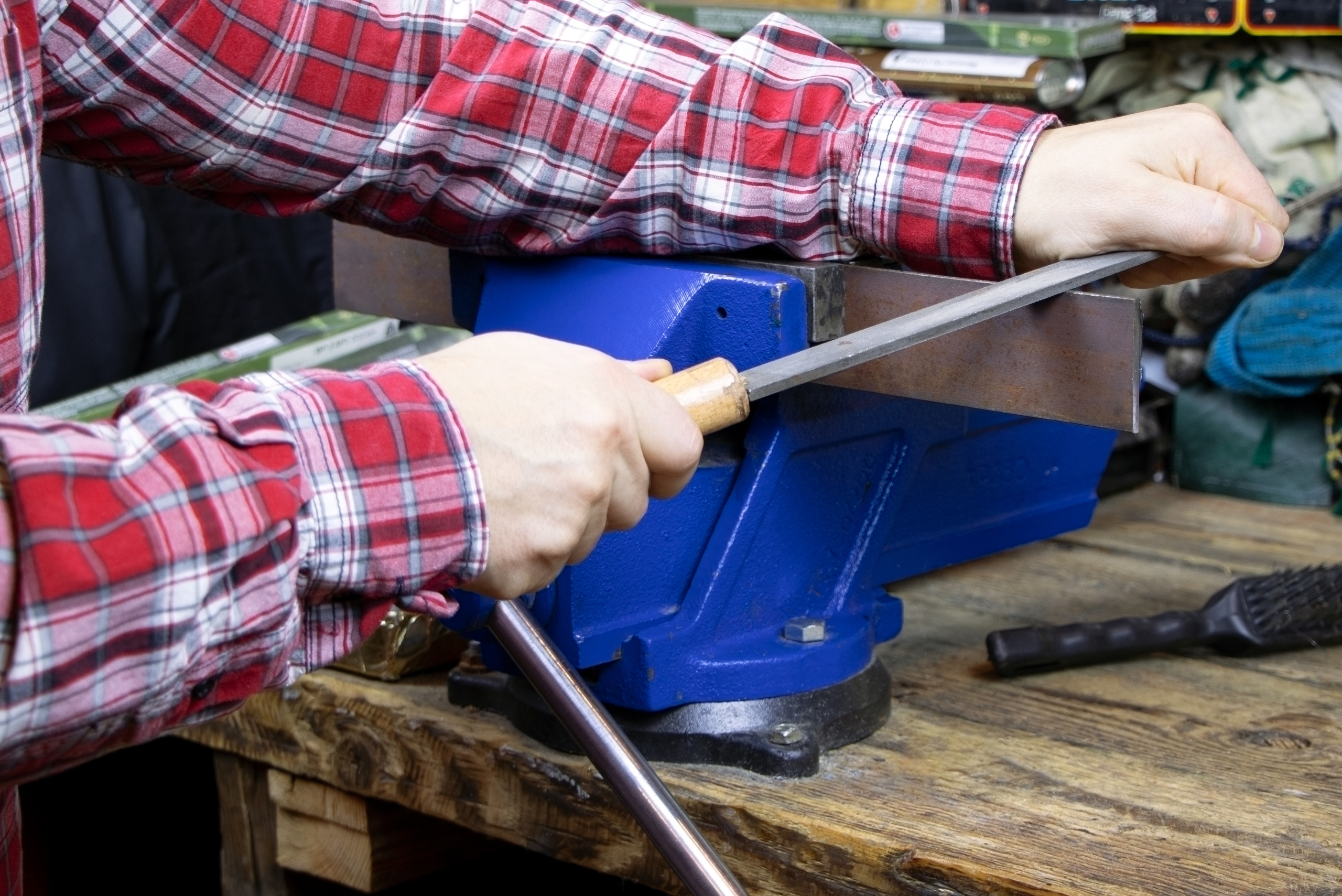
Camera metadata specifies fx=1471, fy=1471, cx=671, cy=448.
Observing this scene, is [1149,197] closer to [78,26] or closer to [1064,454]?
[1064,454]

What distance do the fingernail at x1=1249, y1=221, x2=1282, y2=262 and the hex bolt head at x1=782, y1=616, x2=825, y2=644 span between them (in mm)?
355

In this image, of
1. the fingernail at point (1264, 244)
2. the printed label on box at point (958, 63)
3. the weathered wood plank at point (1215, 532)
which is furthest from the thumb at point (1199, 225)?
the printed label on box at point (958, 63)

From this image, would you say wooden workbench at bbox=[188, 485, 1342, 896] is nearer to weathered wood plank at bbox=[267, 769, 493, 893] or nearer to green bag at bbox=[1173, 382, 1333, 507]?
weathered wood plank at bbox=[267, 769, 493, 893]

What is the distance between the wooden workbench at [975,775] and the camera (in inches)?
32.7

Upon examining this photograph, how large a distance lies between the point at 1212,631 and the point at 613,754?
535 mm

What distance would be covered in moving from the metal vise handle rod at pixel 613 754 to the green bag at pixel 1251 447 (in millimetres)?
1031

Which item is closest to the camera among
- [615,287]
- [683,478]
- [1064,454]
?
[683,478]

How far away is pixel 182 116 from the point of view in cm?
93

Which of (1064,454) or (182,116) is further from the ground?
(182,116)

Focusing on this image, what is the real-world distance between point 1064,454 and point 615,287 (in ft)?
1.49

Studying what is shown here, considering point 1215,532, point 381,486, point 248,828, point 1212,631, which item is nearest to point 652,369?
point 381,486

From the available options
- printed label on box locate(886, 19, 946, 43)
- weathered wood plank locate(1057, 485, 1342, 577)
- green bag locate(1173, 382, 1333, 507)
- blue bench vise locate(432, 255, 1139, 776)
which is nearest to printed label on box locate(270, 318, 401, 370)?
blue bench vise locate(432, 255, 1139, 776)

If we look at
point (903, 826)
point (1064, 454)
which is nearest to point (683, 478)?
point (903, 826)

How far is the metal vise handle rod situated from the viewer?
2.60ft
